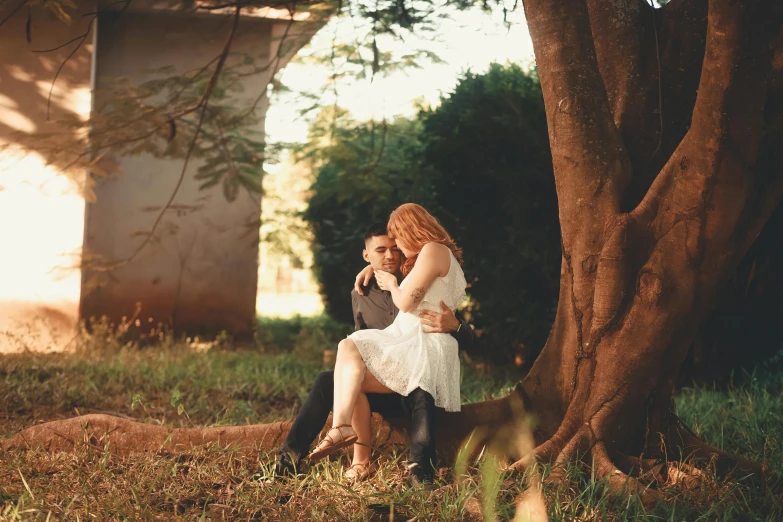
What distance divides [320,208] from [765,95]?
9.94 meters

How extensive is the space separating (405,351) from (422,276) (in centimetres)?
42

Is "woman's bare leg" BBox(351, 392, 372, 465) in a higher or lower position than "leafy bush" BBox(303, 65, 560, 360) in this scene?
lower

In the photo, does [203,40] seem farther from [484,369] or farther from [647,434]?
[647,434]

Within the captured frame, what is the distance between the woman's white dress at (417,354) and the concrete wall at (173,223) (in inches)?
234

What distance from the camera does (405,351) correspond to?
411 centimetres

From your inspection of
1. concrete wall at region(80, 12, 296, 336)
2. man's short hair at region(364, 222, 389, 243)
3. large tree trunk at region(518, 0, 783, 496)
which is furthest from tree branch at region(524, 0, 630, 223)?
concrete wall at region(80, 12, 296, 336)

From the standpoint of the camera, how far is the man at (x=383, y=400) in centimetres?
389

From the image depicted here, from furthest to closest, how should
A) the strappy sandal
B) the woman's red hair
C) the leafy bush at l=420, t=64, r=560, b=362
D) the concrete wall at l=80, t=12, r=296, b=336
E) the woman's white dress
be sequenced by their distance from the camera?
the concrete wall at l=80, t=12, r=296, b=336 < the leafy bush at l=420, t=64, r=560, b=362 < the woman's red hair < the woman's white dress < the strappy sandal

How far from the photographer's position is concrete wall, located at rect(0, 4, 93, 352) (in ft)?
29.6

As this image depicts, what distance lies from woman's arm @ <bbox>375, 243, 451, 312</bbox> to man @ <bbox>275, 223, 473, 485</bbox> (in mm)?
128

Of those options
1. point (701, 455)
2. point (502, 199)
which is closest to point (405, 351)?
point (701, 455)

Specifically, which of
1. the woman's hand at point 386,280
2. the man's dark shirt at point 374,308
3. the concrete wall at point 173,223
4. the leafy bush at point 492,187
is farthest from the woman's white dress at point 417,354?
the concrete wall at point 173,223

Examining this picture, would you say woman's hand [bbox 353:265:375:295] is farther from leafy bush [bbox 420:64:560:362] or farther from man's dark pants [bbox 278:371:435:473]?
leafy bush [bbox 420:64:560:362]

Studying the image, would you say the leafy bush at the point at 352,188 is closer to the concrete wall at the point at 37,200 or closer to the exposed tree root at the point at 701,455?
the concrete wall at the point at 37,200
